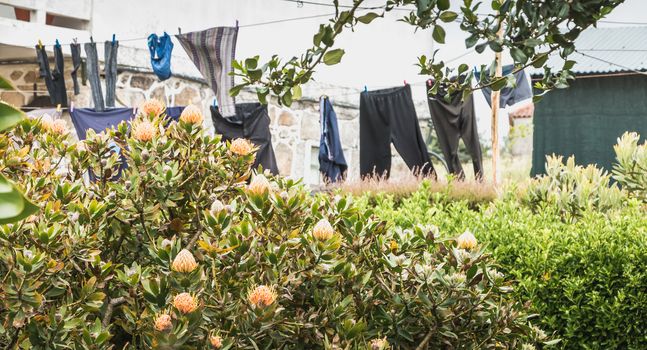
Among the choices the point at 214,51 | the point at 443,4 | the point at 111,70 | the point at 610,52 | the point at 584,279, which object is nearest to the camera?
the point at 443,4

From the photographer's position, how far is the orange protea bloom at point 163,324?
1647 mm

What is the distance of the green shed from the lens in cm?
1212

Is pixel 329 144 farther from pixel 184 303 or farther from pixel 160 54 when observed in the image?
pixel 184 303

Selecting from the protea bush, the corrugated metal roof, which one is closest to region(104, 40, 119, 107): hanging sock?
the corrugated metal roof

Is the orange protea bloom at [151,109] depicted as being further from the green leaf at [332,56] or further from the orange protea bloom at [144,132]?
the green leaf at [332,56]

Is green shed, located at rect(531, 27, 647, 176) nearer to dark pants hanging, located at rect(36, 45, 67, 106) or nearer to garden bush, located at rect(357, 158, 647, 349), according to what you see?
dark pants hanging, located at rect(36, 45, 67, 106)

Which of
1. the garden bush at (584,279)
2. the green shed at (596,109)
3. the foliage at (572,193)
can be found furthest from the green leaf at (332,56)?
the green shed at (596,109)

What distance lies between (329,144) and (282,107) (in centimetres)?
128

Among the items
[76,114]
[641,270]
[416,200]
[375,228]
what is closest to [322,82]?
[76,114]

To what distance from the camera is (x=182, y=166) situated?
7.37 feet

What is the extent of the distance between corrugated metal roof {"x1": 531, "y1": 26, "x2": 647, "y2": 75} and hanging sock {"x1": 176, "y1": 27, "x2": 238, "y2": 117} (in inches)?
204

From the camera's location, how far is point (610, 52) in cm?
1266

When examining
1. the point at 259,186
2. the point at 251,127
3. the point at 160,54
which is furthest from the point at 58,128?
the point at 251,127

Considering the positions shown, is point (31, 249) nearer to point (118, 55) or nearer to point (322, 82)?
point (118, 55)
